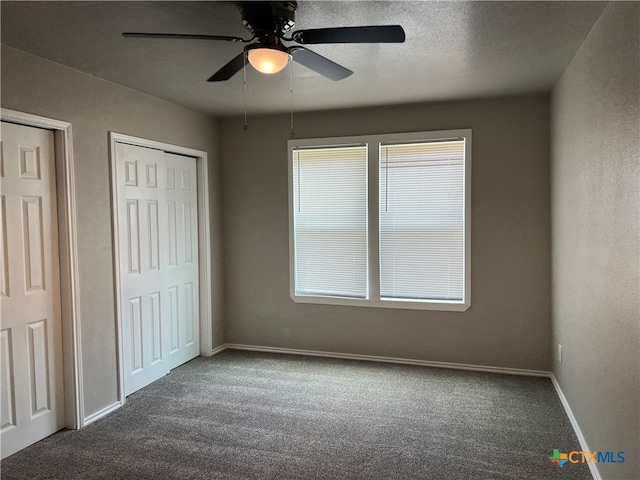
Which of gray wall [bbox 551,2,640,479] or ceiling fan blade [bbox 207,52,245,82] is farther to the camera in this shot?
ceiling fan blade [bbox 207,52,245,82]

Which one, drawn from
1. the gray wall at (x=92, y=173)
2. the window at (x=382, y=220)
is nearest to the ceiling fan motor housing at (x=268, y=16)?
the gray wall at (x=92, y=173)

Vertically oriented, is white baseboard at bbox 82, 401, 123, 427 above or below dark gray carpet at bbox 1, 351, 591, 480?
above

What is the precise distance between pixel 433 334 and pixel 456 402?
895 millimetres

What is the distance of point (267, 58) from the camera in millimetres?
2148

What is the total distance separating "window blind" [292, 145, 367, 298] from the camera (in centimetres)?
449

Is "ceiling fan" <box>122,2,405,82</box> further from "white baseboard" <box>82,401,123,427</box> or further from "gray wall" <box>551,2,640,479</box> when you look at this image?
"white baseboard" <box>82,401,123,427</box>

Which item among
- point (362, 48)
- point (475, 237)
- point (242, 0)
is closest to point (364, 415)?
point (475, 237)

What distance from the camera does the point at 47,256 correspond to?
3.02 meters

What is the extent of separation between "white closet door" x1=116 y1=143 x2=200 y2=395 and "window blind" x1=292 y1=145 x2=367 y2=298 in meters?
1.08

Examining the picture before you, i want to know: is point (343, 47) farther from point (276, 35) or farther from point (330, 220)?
point (330, 220)

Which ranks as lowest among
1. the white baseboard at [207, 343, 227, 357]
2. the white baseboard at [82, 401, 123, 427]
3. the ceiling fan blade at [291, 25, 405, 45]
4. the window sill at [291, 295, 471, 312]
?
the white baseboard at [82, 401, 123, 427]

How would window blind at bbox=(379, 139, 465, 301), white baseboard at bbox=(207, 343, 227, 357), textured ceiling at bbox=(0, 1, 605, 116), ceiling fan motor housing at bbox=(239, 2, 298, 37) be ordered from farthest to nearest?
white baseboard at bbox=(207, 343, 227, 357) < window blind at bbox=(379, 139, 465, 301) < textured ceiling at bbox=(0, 1, 605, 116) < ceiling fan motor housing at bbox=(239, 2, 298, 37)

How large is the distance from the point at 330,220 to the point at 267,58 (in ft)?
8.38

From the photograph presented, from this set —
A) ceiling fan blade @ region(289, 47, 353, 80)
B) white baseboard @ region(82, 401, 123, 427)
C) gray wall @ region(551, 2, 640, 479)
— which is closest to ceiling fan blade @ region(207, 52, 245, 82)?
ceiling fan blade @ region(289, 47, 353, 80)
